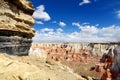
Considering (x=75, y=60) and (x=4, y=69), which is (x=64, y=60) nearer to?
(x=75, y=60)

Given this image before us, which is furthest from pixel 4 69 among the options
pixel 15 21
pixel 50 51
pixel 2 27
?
pixel 50 51

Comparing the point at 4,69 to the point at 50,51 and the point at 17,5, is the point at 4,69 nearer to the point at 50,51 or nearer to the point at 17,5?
the point at 17,5

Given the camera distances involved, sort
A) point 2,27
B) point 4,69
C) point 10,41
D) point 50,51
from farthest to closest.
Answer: point 50,51 → point 10,41 → point 2,27 → point 4,69

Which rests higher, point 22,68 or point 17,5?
point 17,5

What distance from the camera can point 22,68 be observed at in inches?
516

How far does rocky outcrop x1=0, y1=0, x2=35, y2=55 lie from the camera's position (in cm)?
1634

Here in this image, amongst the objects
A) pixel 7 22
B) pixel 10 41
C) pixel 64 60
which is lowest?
pixel 64 60

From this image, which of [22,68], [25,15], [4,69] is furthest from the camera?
[25,15]

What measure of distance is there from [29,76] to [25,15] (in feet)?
28.0

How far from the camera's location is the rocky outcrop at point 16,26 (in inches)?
643

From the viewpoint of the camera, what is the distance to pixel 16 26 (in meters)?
18.2

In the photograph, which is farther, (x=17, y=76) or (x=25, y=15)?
(x=25, y=15)

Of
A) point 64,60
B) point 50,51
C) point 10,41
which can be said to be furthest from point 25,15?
point 50,51

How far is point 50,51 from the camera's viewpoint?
628 feet
